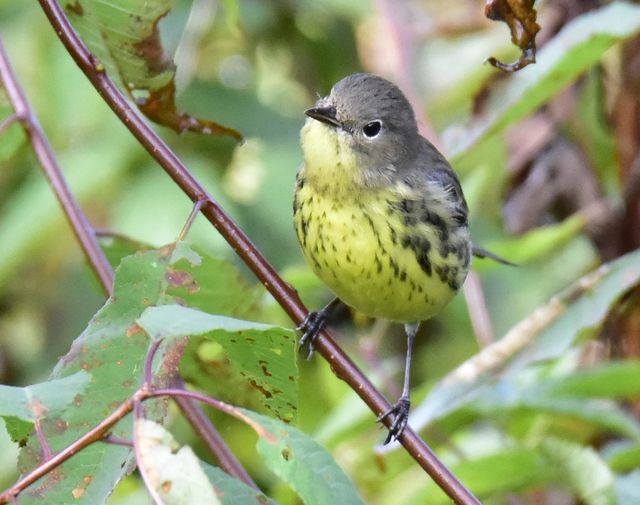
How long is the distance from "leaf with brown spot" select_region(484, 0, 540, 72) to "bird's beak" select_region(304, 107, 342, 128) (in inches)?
32.7

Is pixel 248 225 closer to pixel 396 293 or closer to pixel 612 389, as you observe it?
pixel 396 293

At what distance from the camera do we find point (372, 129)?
2619mm

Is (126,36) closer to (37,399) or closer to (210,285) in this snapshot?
(210,285)

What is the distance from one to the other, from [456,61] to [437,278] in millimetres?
1448

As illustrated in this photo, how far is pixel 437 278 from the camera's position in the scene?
2.58 meters

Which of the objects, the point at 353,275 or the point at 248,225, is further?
the point at 248,225

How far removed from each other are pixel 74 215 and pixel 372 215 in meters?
0.78

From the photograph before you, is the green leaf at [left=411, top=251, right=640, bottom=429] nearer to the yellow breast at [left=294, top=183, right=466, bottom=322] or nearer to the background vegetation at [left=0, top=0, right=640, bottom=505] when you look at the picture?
the background vegetation at [left=0, top=0, right=640, bottom=505]

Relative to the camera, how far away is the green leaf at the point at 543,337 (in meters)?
2.20

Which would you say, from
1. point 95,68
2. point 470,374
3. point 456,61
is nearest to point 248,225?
point 456,61

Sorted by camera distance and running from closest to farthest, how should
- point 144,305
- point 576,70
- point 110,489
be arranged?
point 110,489, point 144,305, point 576,70

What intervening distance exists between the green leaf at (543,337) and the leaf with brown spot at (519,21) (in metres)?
0.68

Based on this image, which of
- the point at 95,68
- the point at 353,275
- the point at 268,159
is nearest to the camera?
the point at 95,68

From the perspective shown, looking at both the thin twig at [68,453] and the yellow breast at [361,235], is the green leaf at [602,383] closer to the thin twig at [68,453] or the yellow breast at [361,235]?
the yellow breast at [361,235]
